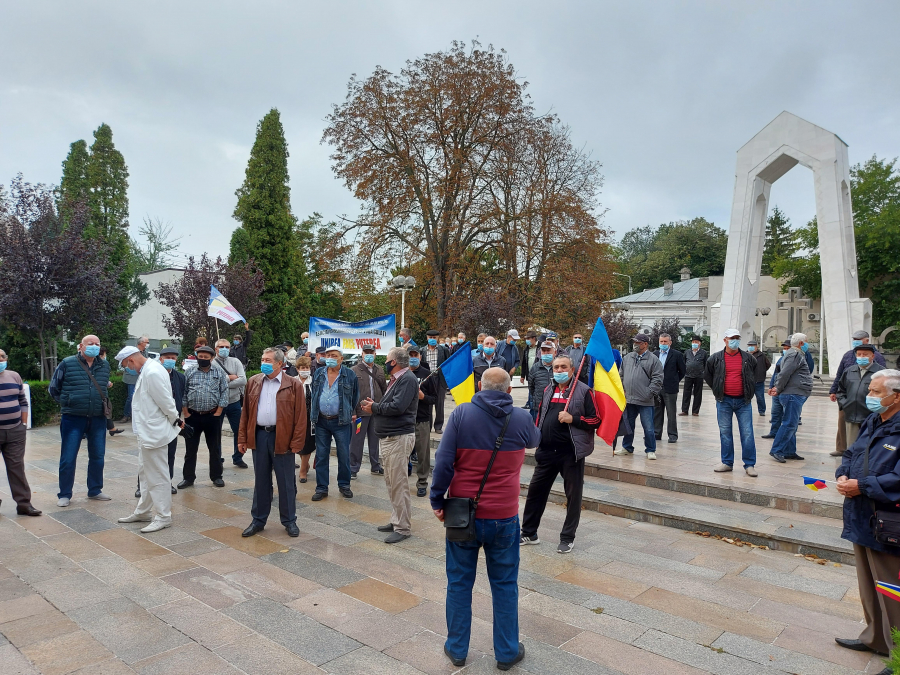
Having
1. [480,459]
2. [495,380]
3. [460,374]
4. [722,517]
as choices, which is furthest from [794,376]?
[480,459]

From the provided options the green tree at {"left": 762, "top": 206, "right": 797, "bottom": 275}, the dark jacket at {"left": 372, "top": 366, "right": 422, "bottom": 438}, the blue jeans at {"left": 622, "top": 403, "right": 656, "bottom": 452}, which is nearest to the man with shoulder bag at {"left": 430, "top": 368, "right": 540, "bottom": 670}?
the dark jacket at {"left": 372, "top": 366, "right": 422, "bottom": 438}

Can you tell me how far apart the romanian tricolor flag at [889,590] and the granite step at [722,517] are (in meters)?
2.27

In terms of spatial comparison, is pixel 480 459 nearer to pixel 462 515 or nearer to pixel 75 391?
pixel 462 515

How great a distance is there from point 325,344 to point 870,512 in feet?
29.6

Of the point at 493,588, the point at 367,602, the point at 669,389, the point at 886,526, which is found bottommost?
the point at 367,602

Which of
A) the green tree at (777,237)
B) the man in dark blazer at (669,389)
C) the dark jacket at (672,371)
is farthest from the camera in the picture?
the green tree at (777,237)

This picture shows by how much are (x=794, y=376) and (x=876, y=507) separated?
6.21m

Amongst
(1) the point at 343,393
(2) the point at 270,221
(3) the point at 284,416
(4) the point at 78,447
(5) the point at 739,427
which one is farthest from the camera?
(2) the point at 270,221

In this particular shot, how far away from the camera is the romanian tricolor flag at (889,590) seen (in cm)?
355

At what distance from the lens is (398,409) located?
6262mm

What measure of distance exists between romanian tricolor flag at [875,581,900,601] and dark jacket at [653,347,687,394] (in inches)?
307

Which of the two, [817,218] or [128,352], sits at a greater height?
[817,218]

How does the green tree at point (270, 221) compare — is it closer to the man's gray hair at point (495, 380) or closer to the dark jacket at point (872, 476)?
the man's gray hair at point (495, 380)

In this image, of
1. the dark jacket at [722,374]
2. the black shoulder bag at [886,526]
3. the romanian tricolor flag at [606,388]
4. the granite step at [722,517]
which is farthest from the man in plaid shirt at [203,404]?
the black shoulder bag at [886,526]
